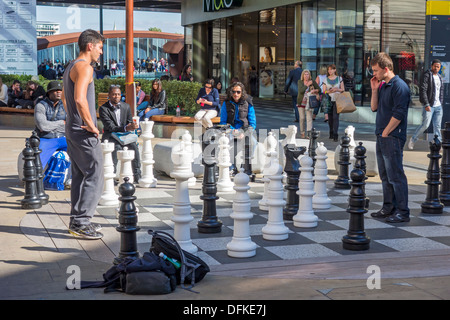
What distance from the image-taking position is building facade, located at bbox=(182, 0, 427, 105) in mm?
→ 20922

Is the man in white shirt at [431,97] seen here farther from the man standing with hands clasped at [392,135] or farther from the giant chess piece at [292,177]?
the giant chess piece at [292,177]

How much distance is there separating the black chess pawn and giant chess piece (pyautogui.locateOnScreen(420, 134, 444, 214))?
4.15m

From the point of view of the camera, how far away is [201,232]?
710 centimetres

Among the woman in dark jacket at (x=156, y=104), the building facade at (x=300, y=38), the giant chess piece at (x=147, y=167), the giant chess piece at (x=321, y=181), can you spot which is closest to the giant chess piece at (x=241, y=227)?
the giant chess piece at (x=321, y=181)

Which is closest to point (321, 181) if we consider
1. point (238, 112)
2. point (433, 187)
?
point (433, 187)

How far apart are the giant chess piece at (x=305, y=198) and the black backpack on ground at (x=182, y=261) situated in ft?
7.34

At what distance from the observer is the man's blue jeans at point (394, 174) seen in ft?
25.1

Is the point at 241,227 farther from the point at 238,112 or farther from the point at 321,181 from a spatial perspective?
the point at 238,112

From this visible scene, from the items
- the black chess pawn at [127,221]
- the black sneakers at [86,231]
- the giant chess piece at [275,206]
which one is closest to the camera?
the black chess pawn at [127,221]

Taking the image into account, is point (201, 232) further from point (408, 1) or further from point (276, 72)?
point (276, 72)

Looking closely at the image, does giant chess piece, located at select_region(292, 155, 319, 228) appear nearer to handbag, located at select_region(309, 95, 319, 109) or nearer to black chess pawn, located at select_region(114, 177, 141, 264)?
black chess pawn, located at select_region(114, 177, 141, 264)

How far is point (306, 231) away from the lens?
7211 mm

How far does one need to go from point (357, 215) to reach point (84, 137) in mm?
2835

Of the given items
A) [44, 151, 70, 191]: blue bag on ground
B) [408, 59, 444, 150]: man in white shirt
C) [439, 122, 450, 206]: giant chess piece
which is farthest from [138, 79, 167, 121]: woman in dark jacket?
[439, 122, 450, 206]: giant chess piece
